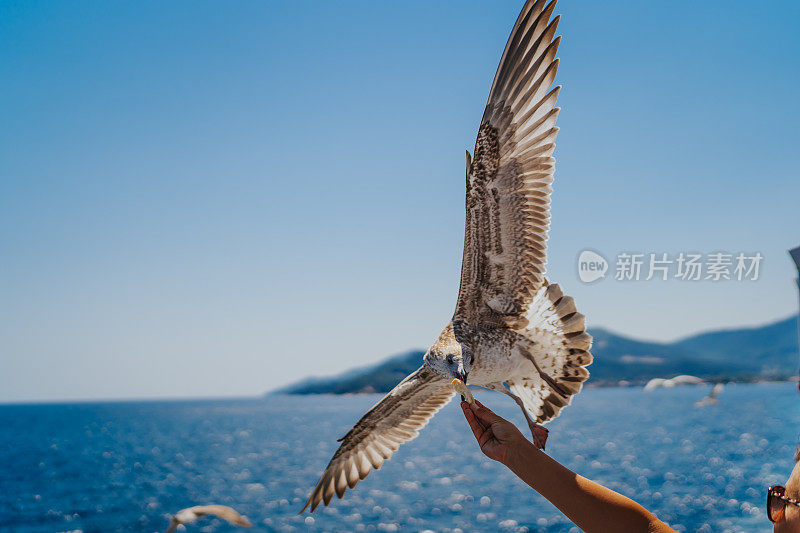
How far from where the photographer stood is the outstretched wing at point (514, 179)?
353 cm

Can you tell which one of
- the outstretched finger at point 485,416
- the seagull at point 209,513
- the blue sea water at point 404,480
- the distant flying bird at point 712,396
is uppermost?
the outstretched finger at point 485,416

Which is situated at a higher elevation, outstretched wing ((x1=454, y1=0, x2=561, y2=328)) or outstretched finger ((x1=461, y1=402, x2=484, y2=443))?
Result: outstretched wing ((x1=454, y1=0, x2=561, y2=328))

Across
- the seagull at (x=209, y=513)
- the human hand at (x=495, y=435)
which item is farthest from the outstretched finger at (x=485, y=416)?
the seagull at (x=209, y=513)

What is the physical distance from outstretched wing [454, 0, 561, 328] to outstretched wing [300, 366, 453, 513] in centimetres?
109

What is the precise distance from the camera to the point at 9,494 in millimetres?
36531

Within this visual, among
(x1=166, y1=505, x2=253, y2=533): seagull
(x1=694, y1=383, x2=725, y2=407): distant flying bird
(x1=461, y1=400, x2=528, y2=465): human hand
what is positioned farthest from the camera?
(x1=694, y1=383, x2=725, y2=407): distant flying bird

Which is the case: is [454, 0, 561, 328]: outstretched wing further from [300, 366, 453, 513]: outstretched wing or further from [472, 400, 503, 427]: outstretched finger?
[472, 400, 503, 427]: outstretched finger

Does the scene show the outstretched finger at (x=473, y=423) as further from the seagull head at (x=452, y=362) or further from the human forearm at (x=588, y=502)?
the seagull head at (x=452, y=362)

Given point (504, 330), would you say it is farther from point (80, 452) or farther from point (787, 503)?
point (80, 452)

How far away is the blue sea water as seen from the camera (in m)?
23.7

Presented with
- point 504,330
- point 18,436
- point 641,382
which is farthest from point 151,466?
point 641,382

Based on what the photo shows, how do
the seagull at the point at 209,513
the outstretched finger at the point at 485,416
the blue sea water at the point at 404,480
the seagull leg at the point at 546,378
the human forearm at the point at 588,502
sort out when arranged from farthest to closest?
the blue sea water at the point at 404,480, the seagull at the point at 209,513, the seagull leg at the point at 546,378, the outstretched finger at the point at 485,416, the human forearm at the point at 588,502

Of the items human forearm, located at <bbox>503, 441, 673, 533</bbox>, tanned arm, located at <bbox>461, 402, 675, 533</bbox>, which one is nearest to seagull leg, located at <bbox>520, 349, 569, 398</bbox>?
tanned arm, located at <bbox>461, 402, 675, 533</bbox>

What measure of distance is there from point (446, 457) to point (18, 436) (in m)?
61.4
